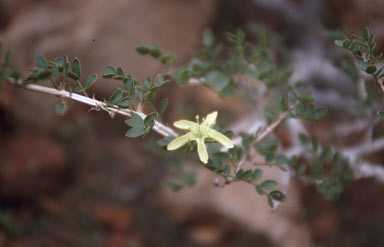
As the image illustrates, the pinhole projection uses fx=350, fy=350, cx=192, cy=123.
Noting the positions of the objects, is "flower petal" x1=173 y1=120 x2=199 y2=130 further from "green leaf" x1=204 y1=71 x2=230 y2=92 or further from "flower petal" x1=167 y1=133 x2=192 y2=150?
"green leaf" x1=204 y1=71 x2=230 y2=92

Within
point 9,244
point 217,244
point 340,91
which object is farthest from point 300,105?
point 9,244

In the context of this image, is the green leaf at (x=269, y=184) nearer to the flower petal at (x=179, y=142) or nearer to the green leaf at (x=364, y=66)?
the flower petal at (x=179, y=142)

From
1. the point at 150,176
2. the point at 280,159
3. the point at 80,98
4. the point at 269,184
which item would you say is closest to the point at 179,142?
the point at 80,98

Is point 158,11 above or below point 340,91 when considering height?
above

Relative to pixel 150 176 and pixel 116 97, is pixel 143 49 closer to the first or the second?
pixel 116 97

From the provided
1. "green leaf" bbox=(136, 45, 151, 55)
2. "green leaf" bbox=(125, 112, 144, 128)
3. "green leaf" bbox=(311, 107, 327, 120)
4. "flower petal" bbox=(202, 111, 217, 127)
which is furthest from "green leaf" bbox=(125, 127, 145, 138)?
"green leaf" bbox=(311, 107, 327, 120)

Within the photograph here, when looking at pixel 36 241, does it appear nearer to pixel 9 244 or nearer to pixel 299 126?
pixel 9 244
